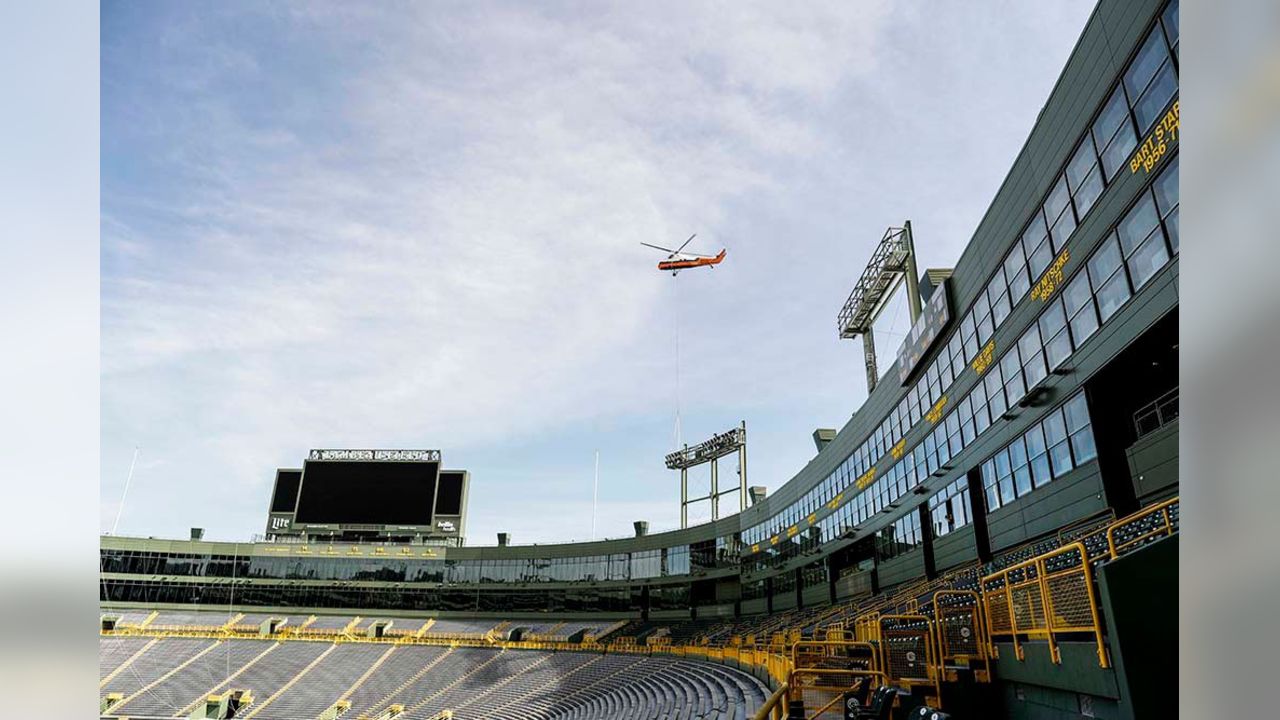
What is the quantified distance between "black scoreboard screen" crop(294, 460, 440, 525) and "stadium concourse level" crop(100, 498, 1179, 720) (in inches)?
426

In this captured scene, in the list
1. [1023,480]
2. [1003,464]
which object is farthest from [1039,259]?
[1003,464]

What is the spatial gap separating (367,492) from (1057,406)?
67.5m

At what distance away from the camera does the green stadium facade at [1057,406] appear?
29.0 ft

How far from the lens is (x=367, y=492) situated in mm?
74750

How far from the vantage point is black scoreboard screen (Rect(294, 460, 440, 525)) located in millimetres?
74250

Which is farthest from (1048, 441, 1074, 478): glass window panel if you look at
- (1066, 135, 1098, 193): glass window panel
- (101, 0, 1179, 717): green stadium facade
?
(1066, 135, 1098, 193): glass window panel

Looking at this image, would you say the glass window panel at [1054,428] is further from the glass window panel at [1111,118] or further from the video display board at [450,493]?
the video display board at [450,493]

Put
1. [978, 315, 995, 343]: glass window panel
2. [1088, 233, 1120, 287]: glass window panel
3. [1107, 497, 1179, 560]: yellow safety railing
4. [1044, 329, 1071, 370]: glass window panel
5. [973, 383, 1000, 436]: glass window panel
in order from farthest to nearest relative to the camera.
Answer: [973, 383, 1000, 436]: glass window panel, [978, 315, 995, 343]: glass window panel, [1044, 329, 1071, 370]: glass window panel, [1088, 233, 1120, 287]: glass window panel, [1107, 497, 1179, 560]: yellow safety railing

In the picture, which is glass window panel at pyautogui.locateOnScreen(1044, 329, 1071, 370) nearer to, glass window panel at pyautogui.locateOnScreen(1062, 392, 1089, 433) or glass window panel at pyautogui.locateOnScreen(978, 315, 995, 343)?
glass window panel at pyautogui.locateOnScreen(1062, 392, 1089, 433)
